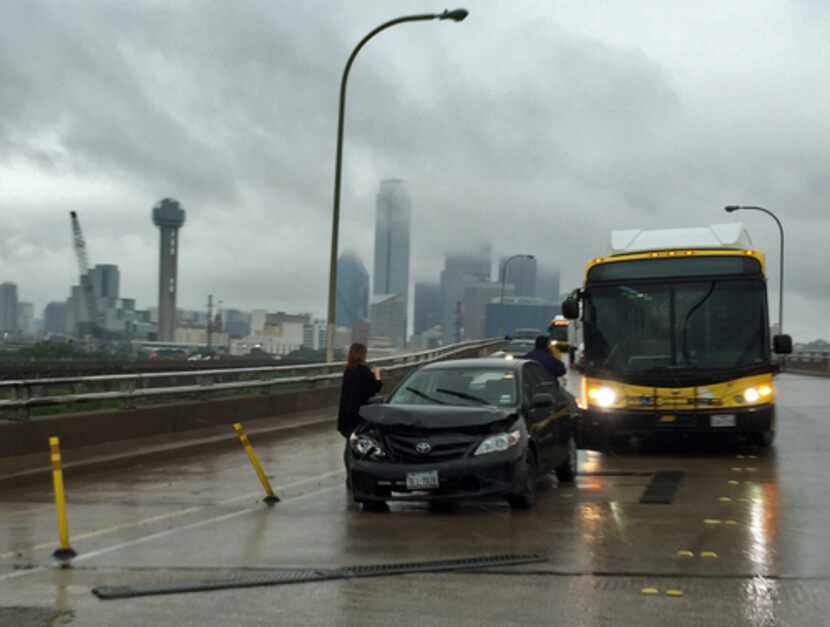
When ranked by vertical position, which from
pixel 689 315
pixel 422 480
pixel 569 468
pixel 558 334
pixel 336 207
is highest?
pixel 336 207

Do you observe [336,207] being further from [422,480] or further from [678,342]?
[422,480]

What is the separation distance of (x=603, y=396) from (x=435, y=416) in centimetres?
623

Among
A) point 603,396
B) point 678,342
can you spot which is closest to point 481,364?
point 603,396

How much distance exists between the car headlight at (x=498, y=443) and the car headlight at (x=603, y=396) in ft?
19.3

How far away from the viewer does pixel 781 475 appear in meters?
14.7

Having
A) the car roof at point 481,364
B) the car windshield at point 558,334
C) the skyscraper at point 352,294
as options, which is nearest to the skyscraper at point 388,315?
the skyscraper at point 352,294

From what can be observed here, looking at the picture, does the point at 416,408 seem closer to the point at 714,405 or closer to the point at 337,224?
the point at 714,405

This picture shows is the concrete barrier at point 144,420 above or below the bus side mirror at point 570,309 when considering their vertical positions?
below

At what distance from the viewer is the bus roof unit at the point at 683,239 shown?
1783cm

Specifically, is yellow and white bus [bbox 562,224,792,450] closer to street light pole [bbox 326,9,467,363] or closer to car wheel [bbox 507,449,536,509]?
car wheel [bbox 507,449,536,509]

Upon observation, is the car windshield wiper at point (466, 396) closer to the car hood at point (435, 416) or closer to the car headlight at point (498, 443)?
the car hood at point (435, 416)

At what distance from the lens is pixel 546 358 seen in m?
16.7

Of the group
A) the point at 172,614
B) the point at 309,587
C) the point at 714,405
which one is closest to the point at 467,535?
the point at 309,587

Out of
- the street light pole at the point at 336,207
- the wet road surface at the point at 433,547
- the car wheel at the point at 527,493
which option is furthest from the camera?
the street light pole at the point at 336,207
